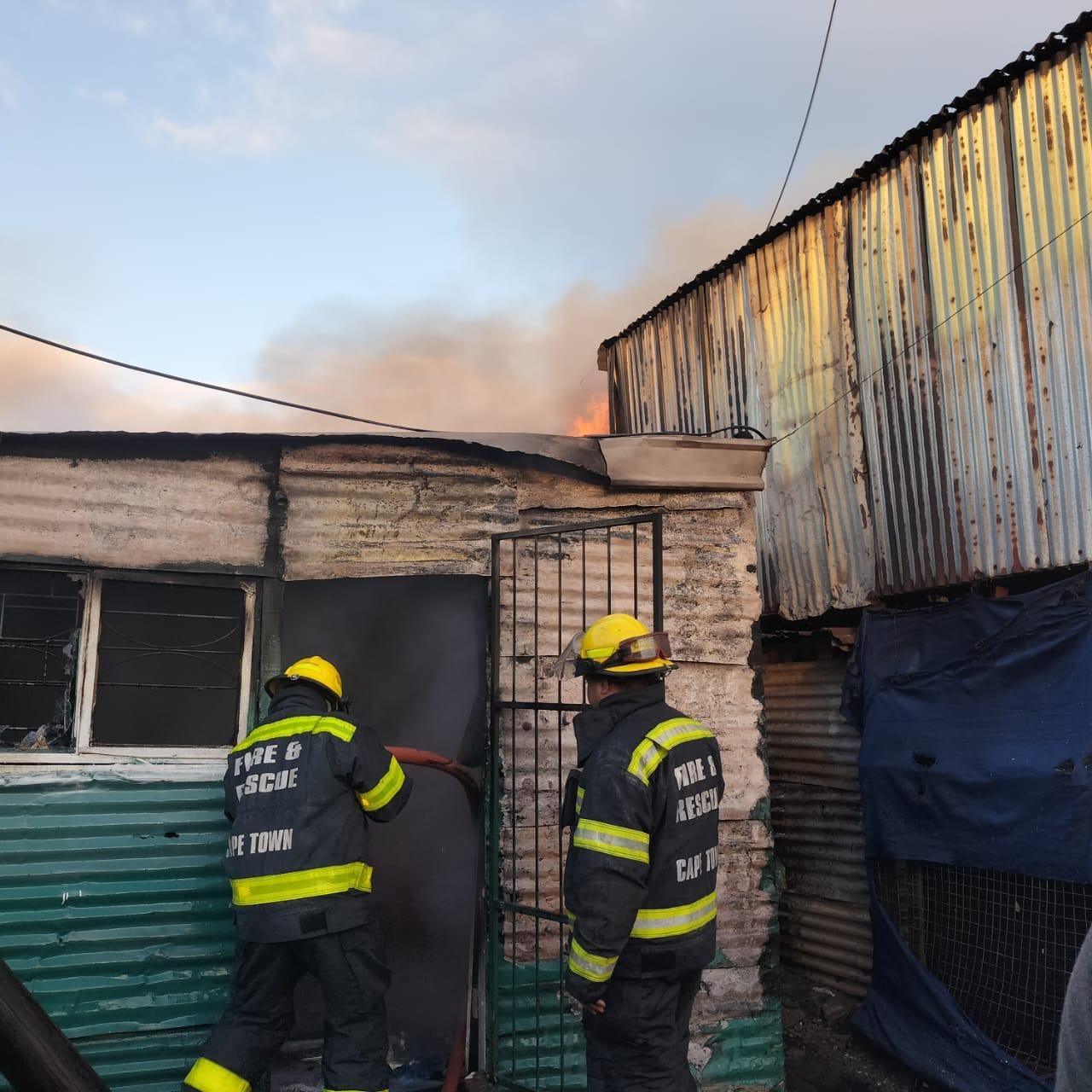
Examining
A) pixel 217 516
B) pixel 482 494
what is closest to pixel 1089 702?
pixel 482 494

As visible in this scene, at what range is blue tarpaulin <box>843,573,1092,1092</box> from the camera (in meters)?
5.41

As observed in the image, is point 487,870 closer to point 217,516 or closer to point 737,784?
point 737,784

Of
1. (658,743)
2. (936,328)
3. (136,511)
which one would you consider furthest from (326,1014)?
(936,328)

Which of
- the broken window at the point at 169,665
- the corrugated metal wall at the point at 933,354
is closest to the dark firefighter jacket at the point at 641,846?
the broken window at the point at 169,665

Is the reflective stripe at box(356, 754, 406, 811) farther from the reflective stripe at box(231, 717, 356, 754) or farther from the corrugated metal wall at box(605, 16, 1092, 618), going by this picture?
the corrugated metal wall at box(605, 16, 1092, 618)

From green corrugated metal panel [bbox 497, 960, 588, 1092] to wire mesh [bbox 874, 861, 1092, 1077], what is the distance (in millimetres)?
2497

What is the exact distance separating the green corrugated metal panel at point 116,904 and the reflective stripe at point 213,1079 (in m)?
Result: 0.71

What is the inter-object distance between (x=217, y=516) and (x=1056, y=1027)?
5.44 meters

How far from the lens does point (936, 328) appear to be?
6.96 meters

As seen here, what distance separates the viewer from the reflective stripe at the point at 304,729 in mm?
4348

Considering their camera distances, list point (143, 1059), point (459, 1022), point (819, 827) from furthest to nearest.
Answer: point (819, 827), point (459, 1022), point (143, 1059)

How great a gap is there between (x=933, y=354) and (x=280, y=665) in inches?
195

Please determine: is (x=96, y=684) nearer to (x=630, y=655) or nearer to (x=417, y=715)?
(x=417, y=715)

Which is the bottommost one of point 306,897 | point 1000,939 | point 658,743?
point 1000,939
